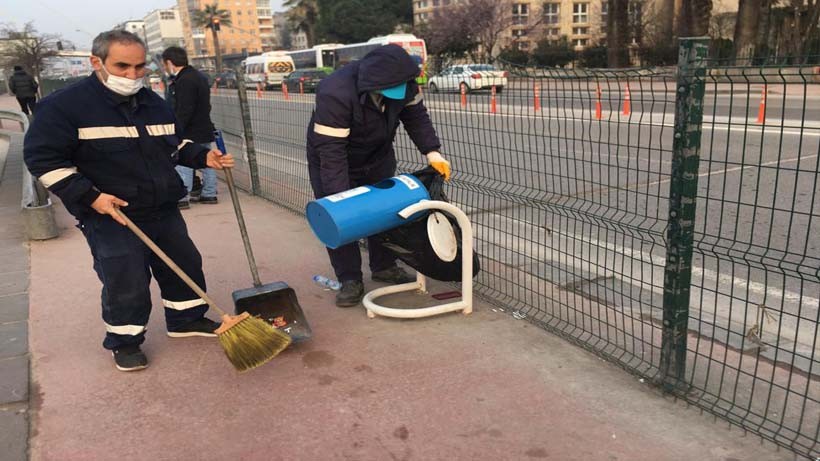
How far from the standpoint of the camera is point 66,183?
290 cm

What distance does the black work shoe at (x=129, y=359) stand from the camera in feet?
10.7

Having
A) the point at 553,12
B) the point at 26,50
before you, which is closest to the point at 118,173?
the point at 26,50

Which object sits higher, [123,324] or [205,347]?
[123,324]

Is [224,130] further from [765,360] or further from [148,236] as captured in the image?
[765,360]

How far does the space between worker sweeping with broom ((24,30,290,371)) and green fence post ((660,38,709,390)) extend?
1.83m

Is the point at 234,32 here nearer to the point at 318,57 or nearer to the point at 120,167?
the point at 318,57

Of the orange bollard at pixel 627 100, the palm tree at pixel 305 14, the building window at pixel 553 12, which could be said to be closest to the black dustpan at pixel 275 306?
the orange bollard at pixel 627 100

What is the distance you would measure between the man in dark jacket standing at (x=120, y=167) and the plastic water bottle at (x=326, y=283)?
3.52 feet

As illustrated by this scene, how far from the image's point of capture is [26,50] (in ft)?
125

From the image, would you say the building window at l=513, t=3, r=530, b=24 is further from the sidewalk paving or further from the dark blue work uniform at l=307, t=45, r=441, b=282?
the sidewalk paving

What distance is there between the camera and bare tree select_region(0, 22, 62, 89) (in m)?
37.5

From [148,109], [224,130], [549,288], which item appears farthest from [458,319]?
[224,130]

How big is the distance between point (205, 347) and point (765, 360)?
2.96 meters

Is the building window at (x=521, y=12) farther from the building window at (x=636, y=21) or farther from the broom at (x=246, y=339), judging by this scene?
the broom at (x=246, y=339)
